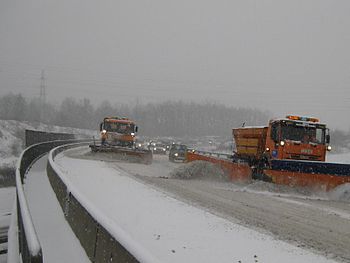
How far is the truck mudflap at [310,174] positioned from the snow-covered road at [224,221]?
0.46m

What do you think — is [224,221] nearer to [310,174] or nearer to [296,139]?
[310,174]

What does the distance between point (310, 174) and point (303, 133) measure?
8.35ft

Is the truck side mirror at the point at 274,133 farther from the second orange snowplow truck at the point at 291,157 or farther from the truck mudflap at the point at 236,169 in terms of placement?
the truck mudflap at the point at 236,169

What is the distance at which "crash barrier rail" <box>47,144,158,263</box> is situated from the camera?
16.6ft

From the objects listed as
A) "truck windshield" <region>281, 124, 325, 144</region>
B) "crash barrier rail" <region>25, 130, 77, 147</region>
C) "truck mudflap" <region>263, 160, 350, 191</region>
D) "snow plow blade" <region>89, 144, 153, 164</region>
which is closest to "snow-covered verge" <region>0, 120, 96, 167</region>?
"crash barrier rail" <region>25, 130, 77, 147</region>

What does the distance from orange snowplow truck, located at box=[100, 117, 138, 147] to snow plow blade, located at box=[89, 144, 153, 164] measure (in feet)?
6.87

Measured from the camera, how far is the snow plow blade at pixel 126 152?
102 feet

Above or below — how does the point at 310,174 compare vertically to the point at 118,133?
A: below

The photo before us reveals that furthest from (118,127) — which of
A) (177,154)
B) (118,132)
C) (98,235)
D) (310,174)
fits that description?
(98,235)

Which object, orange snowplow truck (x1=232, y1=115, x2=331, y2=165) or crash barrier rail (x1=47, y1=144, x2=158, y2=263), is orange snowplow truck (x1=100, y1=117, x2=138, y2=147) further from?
crash barrier rail (x1=47, y1=144, x2=158, y2=263)

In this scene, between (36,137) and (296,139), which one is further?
(36,137)

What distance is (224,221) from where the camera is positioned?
35.3ft

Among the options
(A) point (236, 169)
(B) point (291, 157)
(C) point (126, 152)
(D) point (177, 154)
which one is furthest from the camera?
(D) point (177, 154)

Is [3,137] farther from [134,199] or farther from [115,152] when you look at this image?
[134,199]
